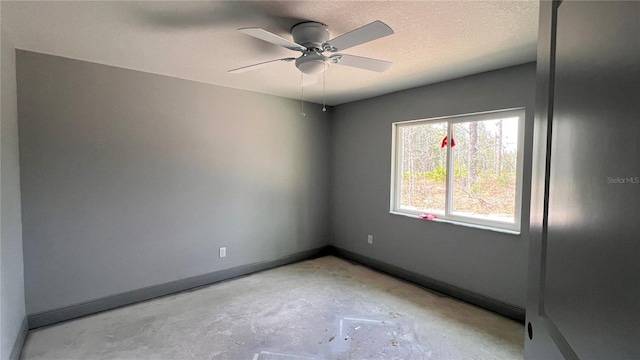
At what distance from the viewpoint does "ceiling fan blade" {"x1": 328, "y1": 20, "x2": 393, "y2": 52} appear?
152 cm

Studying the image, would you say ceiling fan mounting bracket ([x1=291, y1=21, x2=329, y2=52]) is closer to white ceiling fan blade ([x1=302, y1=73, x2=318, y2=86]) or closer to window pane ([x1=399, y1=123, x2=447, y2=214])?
white ceiling fan blade ([x1=302, y1=73, x2=318, y2=86])

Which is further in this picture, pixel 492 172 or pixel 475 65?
pixel 492 172

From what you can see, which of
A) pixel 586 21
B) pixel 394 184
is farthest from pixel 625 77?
pixel 394 184

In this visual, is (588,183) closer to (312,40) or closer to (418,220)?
(312,40)

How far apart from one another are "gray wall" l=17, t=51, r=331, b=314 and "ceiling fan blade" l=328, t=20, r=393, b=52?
210 cm

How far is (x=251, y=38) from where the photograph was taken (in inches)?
83.1

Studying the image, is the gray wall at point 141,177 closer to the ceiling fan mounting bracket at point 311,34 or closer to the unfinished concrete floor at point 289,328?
the unfinished concrete floor at point 289,328

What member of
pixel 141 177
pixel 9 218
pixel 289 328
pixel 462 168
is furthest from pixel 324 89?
pixel 9 218

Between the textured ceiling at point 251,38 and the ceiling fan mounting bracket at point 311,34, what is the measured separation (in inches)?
2.0

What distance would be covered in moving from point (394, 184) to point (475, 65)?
1649 millimetres

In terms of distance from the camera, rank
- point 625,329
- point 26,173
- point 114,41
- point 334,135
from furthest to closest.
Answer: point 334,135
point 26,173
point 114,41
point 625,329

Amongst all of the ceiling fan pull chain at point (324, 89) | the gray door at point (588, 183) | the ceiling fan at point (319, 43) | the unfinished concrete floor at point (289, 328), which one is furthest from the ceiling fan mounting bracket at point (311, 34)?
the unfinished concrete floor at point (289, 328)

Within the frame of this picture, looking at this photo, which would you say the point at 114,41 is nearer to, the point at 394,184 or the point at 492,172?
the point at 394,184

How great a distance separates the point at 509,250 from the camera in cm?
271
